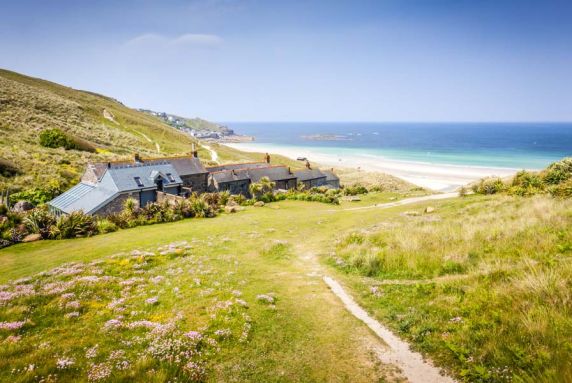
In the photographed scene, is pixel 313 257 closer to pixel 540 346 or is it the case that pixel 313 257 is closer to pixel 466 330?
pixel 466 330

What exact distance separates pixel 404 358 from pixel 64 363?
30.7 feet

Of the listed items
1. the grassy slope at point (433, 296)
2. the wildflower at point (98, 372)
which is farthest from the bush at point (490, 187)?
the wildflower at point (98, 372)

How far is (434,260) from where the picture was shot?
16.0 meters

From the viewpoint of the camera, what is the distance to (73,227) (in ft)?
103

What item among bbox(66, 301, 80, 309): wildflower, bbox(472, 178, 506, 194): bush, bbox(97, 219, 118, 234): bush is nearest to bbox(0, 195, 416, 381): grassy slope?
bbox(66, 301, 80, 309): wildflower

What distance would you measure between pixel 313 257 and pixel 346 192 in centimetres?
4585

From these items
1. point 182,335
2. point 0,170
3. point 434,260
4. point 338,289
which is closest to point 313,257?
point 338,289

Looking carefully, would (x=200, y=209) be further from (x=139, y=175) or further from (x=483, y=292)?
(x=483, y=292)

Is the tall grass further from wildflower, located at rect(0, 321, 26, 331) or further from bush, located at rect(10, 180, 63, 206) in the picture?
bush, located at rect(10, 180, 63, 206)

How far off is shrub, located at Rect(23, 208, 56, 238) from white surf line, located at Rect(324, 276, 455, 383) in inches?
1194

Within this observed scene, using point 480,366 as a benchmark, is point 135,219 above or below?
below

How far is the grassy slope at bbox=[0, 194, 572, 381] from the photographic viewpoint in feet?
28.8

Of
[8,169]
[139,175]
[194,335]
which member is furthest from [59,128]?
[194,335]

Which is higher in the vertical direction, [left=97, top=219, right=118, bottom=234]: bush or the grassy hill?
the grassy hill
